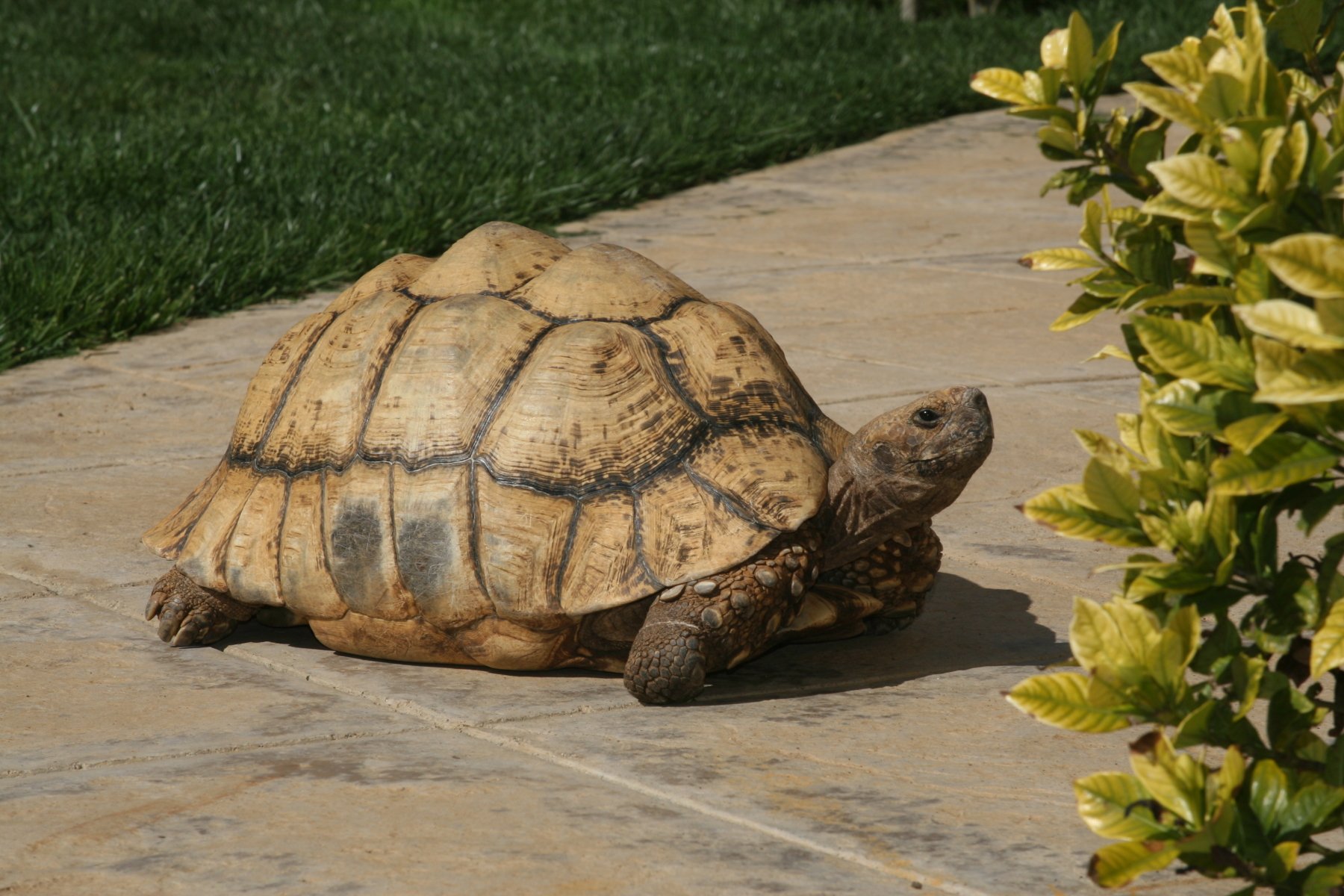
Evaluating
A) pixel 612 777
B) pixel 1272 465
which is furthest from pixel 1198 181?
pixel 612 777

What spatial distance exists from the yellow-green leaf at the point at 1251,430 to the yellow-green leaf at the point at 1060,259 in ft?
1.62

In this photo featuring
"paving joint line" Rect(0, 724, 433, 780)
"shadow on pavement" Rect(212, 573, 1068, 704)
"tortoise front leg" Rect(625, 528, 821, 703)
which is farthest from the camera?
"shadow on pavement" Rect(212, 573, 1068, 704)

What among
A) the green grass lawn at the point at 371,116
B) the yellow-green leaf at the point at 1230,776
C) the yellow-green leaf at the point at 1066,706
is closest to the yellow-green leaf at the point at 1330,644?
the yellow-green leaf at the point at 1230,776

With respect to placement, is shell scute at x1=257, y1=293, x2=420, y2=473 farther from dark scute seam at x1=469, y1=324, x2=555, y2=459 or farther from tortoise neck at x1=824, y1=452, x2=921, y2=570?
tortoise neck at x1=824, y1=452, x2=921, y2=570

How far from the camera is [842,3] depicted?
17.0 meters

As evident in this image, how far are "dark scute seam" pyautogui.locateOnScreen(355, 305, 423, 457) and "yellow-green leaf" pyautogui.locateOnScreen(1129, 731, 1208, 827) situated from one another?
2381mm

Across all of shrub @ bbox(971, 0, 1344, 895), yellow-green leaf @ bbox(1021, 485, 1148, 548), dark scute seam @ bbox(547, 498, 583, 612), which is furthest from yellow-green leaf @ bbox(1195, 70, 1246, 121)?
dark scute seam @ bbox(547, 498, 583, 612)

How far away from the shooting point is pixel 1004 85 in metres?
2.35

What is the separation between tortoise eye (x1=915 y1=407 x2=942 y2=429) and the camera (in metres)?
3.91

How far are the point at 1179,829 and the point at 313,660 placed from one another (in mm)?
2570

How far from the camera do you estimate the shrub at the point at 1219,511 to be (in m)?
1.94

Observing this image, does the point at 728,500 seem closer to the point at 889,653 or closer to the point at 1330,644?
the point at 889,653

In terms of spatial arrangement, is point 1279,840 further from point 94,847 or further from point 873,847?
point 94,847

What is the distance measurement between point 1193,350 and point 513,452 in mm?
2099
